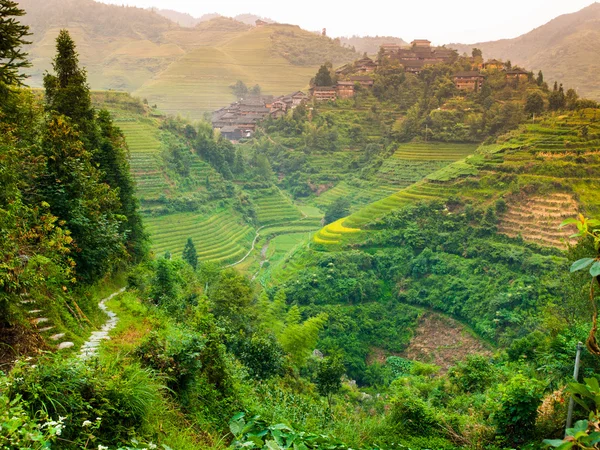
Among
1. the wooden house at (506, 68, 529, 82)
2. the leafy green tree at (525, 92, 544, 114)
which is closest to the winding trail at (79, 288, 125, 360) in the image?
the leafy green tree at (525, 92, 544, 114)

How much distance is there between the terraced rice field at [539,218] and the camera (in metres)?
16.3

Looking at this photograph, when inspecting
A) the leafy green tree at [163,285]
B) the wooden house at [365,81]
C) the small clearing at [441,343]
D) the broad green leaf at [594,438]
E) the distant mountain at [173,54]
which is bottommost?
the small clearing at [441,343]

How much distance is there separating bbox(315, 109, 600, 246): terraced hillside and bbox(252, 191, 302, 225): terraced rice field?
8536mm

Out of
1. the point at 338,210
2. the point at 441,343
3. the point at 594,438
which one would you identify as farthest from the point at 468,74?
the point at 594,438

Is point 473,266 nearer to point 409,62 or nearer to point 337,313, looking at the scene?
point 337,313

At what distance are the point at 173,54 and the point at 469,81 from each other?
63.3 meters

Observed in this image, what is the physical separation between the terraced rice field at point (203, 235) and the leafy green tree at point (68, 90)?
11.1 metres

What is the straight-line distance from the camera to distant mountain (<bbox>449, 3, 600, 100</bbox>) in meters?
37.8

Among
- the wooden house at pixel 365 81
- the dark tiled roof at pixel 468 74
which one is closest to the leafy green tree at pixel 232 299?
the dark tiled roof at pixel 468 74

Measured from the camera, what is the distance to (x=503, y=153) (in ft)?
66.9

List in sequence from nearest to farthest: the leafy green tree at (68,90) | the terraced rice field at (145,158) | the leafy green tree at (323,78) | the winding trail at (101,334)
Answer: the winding trail at (101,334)
the leafy green tree at (68,90)
the terraced rice field at (145,158)
the leafy green tree at (323,78)

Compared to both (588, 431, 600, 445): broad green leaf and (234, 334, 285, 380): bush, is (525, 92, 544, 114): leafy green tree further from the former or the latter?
(588, 431, 600, 445): broad green leaf

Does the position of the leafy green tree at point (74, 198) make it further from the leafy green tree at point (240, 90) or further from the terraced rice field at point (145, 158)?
the leafy green tree at point (240, 90)

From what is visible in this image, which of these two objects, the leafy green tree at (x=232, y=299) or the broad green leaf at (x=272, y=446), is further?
the leafy green tree at (x=232, y=299)
